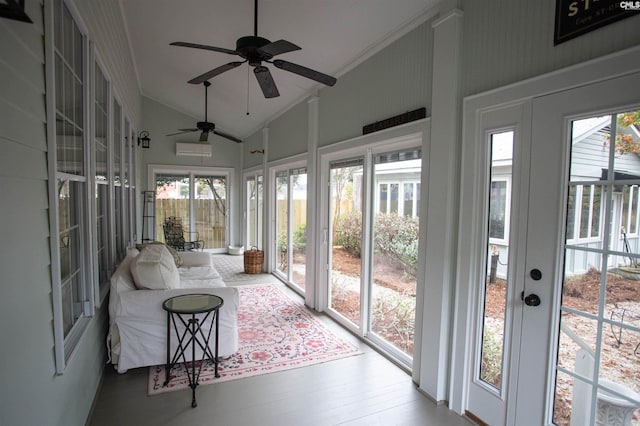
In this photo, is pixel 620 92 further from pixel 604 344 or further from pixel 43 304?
pixel 43 304

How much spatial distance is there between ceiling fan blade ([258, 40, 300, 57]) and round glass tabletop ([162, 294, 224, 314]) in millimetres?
1920

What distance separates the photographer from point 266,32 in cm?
338

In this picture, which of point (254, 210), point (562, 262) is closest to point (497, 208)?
point (562, 262)

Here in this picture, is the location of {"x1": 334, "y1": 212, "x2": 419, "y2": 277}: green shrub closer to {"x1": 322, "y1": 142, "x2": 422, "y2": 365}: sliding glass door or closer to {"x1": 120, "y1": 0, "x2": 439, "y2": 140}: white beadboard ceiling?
{"x1": 322, "y1": 142, "x2": 422, "y2": 365}: sliding glass door

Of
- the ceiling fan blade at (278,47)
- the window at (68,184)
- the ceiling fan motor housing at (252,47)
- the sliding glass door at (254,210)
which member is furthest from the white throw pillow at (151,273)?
the sliding glass door at (254,210)

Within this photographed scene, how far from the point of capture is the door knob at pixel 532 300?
195cm

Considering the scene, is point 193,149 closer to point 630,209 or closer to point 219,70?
point 219,70

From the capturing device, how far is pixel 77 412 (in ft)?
6.45

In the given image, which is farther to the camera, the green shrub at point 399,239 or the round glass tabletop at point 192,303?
the green shrub at point 399,239

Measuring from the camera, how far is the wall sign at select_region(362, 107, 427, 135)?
2.68 m

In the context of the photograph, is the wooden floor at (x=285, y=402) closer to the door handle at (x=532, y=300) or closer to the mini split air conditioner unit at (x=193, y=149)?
the door handle at (x=532, y=300)

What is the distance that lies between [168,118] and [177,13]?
4.76 meters

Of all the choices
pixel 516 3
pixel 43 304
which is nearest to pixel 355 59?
pixel 516 3

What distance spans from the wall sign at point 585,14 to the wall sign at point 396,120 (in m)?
0.99
